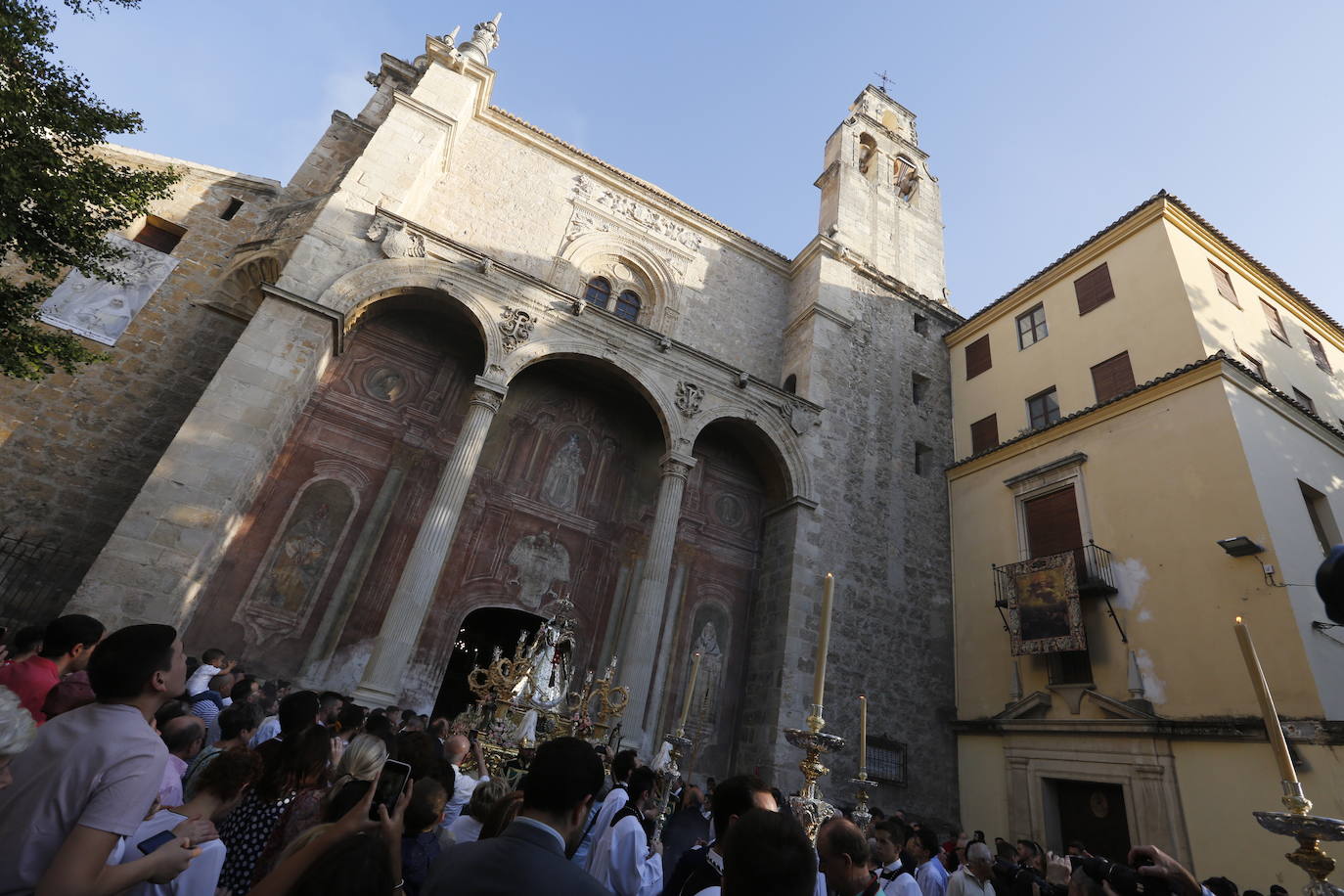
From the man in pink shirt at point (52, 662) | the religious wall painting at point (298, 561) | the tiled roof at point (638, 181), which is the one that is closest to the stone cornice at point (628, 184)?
the tiled roof at point (638, 181)

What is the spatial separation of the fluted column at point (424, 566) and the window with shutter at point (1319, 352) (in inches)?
→ 737

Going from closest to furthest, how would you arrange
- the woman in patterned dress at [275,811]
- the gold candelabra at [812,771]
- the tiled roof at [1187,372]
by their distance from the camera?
the woman in patterned dress at [275,811]
the gold candelabra at [812,771]
the tiled roof at [1187,372]

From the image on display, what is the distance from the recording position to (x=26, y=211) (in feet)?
27.6

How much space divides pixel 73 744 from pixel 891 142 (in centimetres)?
2695

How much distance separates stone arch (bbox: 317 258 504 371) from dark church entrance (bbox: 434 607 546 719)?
5.94 meters

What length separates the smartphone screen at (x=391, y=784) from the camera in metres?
2.39

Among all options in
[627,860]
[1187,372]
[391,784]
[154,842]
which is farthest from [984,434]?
[154,842]

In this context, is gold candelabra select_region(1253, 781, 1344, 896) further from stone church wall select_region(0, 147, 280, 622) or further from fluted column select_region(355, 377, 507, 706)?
stone church wall select_region(0, 147, 280, 622)

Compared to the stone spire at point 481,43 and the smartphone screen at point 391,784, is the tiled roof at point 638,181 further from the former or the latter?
the smartphone screen at point 391,784

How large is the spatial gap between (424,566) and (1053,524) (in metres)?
12.3

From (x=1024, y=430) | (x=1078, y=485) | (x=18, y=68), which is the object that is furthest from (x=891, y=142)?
(x=18, y=68)

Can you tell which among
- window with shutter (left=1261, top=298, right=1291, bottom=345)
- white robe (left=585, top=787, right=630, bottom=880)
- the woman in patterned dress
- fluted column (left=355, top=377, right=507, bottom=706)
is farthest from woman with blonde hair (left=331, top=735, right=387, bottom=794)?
window with shutter (left=1261, top=298, right=1291, bottom=345)

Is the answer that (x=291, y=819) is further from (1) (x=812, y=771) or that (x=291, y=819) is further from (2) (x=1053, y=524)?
(2) (x=1053, y=524)

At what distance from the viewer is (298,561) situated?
11.1 m
